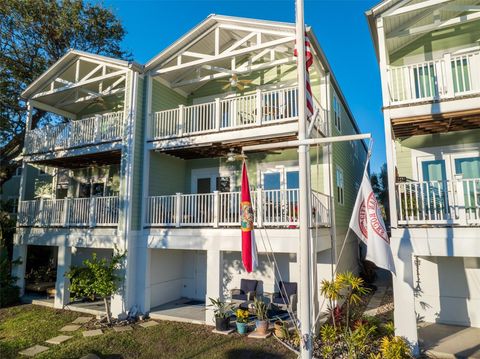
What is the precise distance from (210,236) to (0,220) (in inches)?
446

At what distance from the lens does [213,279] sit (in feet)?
33.4

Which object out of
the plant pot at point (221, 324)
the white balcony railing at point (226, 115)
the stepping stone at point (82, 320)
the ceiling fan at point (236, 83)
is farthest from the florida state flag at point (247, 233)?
the stepping stone at point (82, 320)

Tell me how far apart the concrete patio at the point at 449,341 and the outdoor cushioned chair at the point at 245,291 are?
496 centimetres

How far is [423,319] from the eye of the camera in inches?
399

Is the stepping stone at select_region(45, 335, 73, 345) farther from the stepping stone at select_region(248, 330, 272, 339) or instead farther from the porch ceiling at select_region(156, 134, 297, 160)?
the porch ceiling at select_region(156, 134, 297, 160)

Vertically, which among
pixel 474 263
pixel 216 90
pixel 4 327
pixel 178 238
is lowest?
pixel 4 327

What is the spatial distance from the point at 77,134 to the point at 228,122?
634 cm

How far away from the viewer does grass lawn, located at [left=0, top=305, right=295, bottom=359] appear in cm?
805

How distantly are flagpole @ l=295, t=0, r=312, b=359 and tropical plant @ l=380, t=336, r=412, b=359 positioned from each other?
9.93 ft

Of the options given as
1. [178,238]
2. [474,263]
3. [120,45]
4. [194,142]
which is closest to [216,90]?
[194,142]

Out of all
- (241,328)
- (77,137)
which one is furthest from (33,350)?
(77,137)

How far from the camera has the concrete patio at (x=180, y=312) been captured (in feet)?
34.4

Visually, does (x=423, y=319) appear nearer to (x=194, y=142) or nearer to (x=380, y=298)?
(x=380, y=298)

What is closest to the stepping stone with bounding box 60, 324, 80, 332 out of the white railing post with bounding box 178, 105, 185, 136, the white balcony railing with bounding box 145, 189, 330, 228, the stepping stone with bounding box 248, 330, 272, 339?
the white balcony railing with bounding box 145, 189, 330, 228
